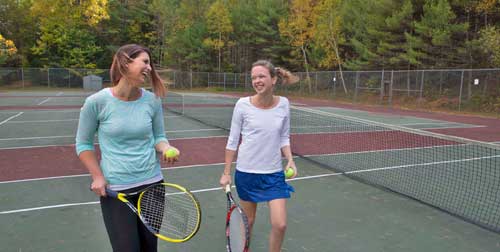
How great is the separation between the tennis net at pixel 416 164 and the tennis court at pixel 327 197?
0.02 m

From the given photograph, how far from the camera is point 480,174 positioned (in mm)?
7125

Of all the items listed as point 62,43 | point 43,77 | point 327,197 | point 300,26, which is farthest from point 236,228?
point 62,43

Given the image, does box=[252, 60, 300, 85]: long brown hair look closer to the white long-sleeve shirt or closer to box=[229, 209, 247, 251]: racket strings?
the white long-sleeve shirt

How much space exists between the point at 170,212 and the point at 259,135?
94 cm

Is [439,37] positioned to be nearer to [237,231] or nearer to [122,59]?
[237,231]

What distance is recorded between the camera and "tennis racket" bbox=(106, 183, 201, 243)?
2.42 meters

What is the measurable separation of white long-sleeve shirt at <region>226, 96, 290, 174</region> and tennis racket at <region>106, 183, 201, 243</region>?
68 centimetres

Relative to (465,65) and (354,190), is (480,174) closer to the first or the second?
(354,190)

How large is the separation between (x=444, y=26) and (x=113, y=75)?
89.0ft

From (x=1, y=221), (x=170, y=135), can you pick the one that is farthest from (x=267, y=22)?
(x=1, y=221)

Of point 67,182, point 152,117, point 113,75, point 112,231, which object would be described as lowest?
point 67,182

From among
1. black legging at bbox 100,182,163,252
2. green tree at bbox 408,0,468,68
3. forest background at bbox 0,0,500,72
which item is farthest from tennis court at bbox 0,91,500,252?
forest background at bbox 0,0,500,72

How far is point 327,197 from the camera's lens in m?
5.62

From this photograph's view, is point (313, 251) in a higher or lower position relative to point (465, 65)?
lower
